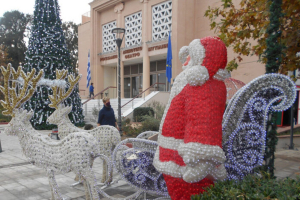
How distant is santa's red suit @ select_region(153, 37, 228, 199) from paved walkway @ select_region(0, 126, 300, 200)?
6.36ft

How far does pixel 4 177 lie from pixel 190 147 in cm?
464

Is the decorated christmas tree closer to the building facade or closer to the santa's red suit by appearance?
the building facade

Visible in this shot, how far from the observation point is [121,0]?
1784cm

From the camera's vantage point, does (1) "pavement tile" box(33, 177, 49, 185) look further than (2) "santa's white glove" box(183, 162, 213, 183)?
Yes

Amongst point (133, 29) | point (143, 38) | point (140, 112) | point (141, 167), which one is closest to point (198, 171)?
point (141, 167)

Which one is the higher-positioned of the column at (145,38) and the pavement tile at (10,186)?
the column at (145,38)

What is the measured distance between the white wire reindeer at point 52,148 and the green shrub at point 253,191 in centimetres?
167

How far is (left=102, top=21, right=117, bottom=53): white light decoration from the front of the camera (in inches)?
758

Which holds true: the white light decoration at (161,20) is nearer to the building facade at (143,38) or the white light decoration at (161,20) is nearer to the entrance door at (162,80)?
the building facade at (143,38)

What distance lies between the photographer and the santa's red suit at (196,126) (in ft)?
6.22

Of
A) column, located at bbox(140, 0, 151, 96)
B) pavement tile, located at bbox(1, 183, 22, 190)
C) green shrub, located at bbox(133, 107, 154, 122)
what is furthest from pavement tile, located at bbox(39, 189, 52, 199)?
column, located at bbox(140, 0, 151, 96)

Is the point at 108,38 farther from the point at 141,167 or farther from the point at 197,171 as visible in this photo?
the point at 197,171

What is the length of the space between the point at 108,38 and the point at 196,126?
1897cm

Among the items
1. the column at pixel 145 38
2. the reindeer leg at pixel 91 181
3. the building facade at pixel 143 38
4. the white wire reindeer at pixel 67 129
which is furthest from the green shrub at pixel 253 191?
the column at pixel 145 38
